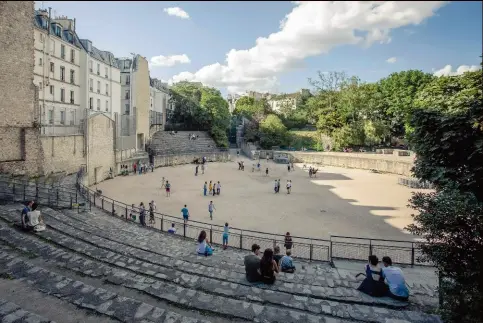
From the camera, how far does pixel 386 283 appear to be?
774cm

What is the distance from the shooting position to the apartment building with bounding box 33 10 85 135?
30.3 meters

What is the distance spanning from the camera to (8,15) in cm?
1756

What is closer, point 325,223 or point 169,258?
point 169,258

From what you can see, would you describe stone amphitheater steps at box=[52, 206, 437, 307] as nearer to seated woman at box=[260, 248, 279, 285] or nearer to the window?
seated woman at box=[260, 248, 279, 285]

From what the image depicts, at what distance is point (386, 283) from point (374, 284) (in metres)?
0.29

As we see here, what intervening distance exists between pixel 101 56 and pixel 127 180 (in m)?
20.5

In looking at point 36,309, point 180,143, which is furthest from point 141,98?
point 36,309

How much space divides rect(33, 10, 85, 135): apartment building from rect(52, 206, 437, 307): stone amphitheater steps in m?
16.3

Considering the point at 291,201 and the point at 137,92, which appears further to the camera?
the point at 137,92

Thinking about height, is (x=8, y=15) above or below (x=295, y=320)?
above

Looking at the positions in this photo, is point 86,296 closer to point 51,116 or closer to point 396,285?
point 396,285

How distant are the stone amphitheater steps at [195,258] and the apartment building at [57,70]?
53.5 feet

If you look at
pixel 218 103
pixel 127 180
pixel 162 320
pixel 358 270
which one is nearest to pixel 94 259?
pixel 162 320

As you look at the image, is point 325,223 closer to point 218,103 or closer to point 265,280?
point 265,280
